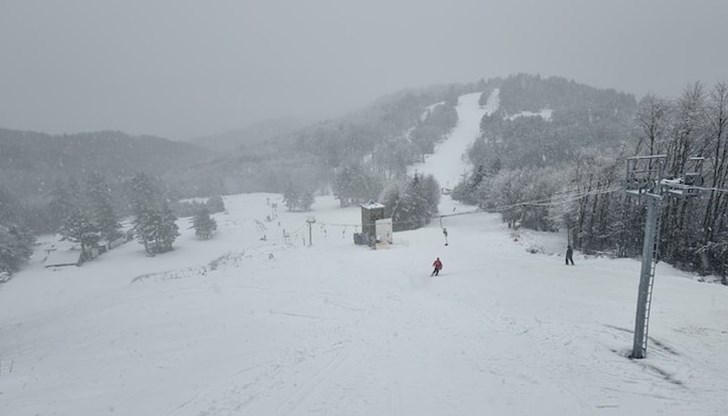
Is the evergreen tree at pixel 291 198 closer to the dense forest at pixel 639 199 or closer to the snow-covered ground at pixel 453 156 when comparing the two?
the snow-covered ground at pixel 453 156

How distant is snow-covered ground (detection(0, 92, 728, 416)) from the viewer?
1118cm

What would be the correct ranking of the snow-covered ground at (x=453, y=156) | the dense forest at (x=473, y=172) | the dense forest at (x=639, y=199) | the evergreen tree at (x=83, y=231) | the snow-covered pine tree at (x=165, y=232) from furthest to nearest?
the snow-covered ground at (x=453, y=156), the snow-covered pine tree at (x=165, y=232), the evergreen tree at (x=83, y=231), the dense forest at (x=473, y=172), the dense forest at (x=639, y=199)

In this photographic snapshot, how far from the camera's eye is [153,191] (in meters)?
106

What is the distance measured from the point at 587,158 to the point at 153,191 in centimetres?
10469

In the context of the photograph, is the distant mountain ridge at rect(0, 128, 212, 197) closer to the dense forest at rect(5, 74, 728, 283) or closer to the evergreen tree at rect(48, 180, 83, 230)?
the dense forest at rect(5, 74, 728, 283)

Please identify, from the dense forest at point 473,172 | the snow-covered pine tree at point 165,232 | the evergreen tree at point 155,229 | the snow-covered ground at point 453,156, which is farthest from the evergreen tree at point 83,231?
the snow-covered ground at point 453,156

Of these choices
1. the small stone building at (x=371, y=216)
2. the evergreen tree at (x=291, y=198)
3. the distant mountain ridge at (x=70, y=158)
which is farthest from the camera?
the distant mountain ridge at (x=70, y=158)

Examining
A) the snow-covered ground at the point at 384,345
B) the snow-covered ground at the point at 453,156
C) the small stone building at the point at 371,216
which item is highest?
the snow-covered ground at the point at 453,156

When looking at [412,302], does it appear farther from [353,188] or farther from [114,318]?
[353,188]

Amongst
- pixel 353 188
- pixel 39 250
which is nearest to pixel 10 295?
pixel 39 250

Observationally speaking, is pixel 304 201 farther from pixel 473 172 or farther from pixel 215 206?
pixel 473 172

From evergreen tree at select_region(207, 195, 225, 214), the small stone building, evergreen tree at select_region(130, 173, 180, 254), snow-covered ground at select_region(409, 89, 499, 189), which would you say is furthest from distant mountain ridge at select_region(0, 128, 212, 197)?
the small stone building

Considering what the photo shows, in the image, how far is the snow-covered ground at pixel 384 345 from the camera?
11180 mm

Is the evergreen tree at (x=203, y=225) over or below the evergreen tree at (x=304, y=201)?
below
